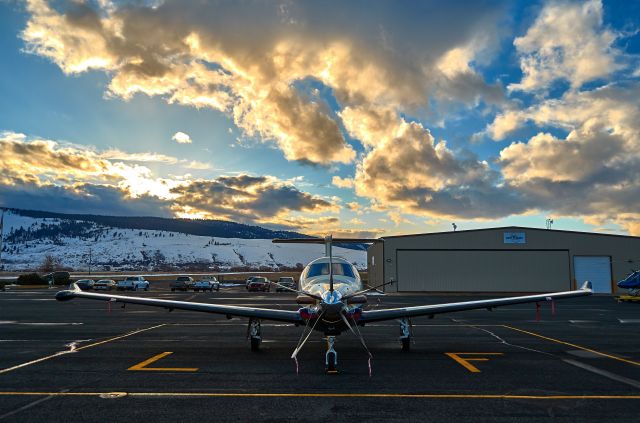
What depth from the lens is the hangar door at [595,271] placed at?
177ft

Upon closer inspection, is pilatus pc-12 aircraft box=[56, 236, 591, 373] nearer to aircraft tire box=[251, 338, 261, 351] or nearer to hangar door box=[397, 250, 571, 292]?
aircraft tire box=[251, 338, 261, 351]

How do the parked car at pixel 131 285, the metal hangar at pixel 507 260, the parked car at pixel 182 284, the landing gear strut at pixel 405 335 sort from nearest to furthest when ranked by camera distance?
the landing gear strut at pixel 405 335 → the parked car at pixel 182 284 → the parked car at pixel 131 285 → the metal hangar at pixel 507 260

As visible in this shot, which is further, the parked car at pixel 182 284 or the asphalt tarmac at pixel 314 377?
the parked car at pixel 182 284

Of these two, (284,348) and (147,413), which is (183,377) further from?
(284,348)

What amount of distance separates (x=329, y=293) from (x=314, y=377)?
1943 millimetres

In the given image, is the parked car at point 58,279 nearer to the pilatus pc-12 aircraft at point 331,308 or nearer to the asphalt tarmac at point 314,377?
the asphalt tarmac at point 314,377

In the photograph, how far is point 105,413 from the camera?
714 centimetres

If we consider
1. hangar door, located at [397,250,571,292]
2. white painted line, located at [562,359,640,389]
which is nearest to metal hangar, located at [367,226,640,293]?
hangar door, located at [397,250,571,292]

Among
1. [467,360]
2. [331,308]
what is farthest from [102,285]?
[467,360]

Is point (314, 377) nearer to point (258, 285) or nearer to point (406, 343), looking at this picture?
point (406, 343)

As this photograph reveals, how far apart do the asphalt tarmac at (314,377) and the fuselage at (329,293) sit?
113 centimetres

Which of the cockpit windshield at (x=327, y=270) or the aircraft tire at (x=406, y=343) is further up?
the cockpit windshield at (x=327, y=270)

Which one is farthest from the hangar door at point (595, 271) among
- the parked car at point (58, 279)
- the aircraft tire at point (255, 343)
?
the parked car at point (58, 279)

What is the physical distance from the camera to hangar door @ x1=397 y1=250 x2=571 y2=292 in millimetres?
53969
